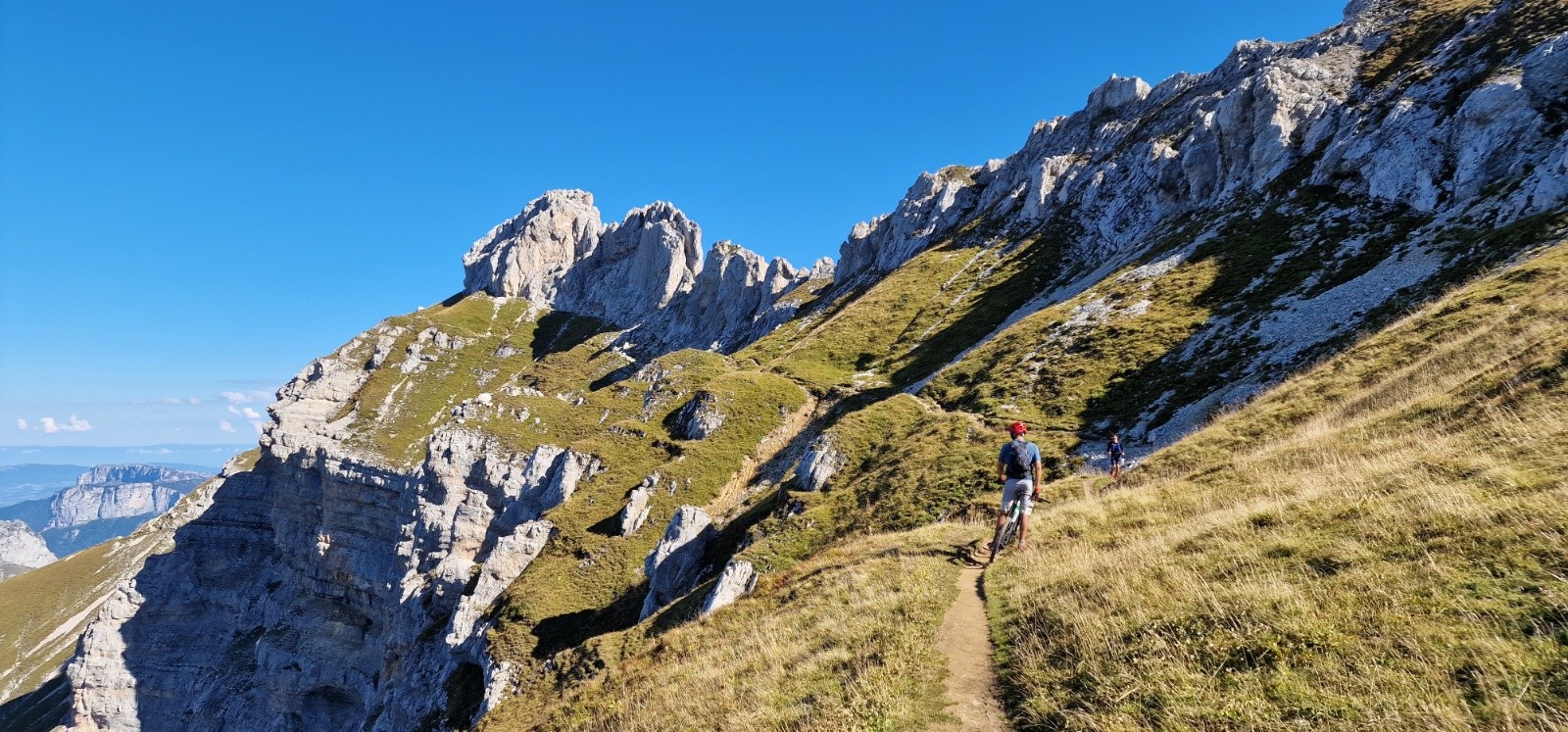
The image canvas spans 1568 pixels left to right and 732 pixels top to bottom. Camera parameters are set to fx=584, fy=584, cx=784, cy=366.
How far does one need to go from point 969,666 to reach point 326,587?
131m

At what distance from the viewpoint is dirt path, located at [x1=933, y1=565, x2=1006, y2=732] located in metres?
9.18

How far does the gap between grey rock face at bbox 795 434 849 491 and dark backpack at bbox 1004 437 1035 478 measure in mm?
25352

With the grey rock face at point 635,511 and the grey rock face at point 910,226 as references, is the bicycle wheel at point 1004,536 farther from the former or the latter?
the grey rock face at point 910,226

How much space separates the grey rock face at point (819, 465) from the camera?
139ft

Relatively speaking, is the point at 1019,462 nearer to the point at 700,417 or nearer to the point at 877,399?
the point at 877,399

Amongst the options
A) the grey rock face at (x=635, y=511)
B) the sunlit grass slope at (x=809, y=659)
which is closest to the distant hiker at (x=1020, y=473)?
the sunlit grass slope at (x=809, y=659)

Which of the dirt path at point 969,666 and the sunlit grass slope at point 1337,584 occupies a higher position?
the sunlit grass slope at point 1337,584

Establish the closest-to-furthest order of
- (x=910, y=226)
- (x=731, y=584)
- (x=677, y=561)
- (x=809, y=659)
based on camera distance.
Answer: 1. (x=809, y=659)
2. (x=731, y=584)
3. (x=677, y=561)
4. (x=910, y=226)

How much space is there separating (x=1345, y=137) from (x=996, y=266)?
43.3 meters

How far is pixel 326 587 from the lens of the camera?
104 meters

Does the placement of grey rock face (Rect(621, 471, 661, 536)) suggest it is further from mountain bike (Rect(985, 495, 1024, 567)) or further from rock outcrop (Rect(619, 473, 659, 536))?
mountain bike (Rect(985, 495, 1024, 567))

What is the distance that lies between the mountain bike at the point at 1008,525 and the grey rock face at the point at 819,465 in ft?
79.3

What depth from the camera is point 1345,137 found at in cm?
→ 5709

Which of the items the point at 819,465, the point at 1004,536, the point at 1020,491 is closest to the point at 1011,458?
the point at 1020,491
